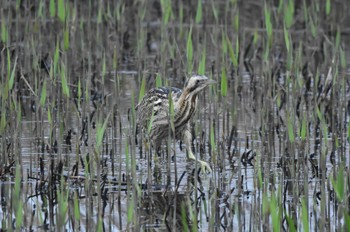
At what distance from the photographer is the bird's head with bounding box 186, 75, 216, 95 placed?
8500mm

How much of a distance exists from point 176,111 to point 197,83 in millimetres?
274

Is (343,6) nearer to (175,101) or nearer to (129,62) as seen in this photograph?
(129,62)

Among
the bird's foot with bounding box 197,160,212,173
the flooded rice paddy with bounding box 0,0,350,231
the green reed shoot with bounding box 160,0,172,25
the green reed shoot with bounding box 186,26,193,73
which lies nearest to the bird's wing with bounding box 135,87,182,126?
the flooded rice paddy with bounding box 0,0,350,231

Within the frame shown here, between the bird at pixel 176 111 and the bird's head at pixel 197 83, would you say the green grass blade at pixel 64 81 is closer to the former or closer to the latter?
the bird at pixel 176 111

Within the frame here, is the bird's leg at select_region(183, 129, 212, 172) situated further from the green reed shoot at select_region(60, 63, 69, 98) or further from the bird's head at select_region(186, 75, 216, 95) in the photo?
the green reed shoot at select_region(60, 63, 69, 98)

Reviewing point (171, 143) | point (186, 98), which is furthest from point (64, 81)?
point (171, 143)

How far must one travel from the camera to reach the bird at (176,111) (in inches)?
335

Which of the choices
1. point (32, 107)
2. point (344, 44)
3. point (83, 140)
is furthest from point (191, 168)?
point (344, 44)

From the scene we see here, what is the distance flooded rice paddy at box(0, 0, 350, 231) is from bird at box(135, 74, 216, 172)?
11 centimetres

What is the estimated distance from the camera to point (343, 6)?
48.3 feet

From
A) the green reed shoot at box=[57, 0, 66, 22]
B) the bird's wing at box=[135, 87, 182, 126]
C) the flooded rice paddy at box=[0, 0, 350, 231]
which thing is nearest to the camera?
the flooded rice paddy at box=[0, 0, 350, 231]

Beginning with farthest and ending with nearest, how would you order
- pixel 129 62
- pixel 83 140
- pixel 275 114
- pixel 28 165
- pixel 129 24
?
1. pixel 129 24
2. pixel 129 62
3. pixel 275 114
4. pixel 83 140
5. pixel 28 165

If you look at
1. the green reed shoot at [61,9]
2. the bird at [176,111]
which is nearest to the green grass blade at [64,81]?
the bird at [176,111]

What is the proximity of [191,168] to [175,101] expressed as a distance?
57cm
